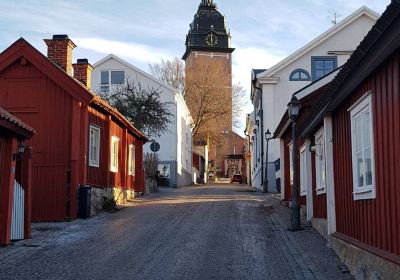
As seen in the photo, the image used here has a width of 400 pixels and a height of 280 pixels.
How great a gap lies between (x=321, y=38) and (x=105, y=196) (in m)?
17.6

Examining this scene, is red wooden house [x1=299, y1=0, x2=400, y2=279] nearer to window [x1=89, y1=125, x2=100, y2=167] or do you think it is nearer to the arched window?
window [x1=89, y1=125, x2=100, y2=167]

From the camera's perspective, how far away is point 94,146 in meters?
19.6

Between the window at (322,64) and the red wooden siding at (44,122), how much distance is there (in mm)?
18539

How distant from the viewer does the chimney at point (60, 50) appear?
1933 cm

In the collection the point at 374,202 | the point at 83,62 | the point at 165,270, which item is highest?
the point at 83,62

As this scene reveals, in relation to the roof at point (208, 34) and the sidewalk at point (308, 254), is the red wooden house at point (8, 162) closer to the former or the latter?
the sidewalk at point (308, 254)

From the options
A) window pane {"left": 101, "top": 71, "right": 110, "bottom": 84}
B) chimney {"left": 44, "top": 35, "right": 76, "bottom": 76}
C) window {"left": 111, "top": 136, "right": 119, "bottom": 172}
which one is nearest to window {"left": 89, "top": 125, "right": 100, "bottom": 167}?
window {"left": 111, "top": 136, "right": 119, "bottom": 172}

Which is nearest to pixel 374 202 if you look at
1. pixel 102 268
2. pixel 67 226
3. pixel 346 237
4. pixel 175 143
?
pixel 346 237

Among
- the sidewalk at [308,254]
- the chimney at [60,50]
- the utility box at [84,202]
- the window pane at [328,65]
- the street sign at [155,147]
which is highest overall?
the window pane at [328,65]

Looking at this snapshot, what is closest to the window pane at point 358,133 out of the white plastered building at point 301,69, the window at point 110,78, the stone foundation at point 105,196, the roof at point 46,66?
the roof at point 46,66

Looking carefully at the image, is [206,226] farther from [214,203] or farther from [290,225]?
[214,203]

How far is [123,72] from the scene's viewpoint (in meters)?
42.1

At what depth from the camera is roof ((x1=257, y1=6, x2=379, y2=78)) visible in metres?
31.5

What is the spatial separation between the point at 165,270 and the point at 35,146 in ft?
30.3
